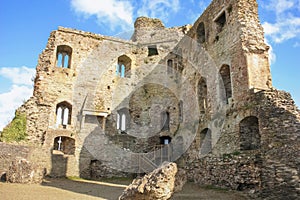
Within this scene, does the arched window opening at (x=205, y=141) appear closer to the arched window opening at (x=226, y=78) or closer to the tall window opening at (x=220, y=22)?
the arched window opening at (x=226, y=78)

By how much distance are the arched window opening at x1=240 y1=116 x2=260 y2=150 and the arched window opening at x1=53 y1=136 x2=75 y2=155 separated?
9866 millimetres

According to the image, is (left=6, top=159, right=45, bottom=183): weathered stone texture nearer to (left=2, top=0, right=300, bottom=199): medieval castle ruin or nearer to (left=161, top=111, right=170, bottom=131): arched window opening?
(left=2, top=0, right=300, bottom=199): medieval castle ruin

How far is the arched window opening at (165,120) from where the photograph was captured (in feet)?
58.4

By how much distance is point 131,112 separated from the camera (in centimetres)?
1827

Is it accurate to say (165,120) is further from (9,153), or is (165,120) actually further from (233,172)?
(9,153)

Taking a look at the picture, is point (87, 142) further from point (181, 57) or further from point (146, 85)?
point (181, 57)

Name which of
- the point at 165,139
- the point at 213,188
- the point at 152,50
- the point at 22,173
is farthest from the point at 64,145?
the point at 213,188

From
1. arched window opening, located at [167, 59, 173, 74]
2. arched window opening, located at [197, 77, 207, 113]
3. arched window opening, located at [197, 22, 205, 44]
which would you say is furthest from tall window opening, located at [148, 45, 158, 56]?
arched window opening, located at [197, 77, 207, 113]

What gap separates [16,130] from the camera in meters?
14.6

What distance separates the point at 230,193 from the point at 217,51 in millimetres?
7222

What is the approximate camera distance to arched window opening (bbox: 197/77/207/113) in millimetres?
14547

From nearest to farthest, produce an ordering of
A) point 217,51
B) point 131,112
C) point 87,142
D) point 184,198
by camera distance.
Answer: point 184,198 < point 217,51 < point 87,142 < point 131,112

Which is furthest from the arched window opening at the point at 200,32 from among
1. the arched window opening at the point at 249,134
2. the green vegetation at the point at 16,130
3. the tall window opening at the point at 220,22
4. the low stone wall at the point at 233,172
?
Result: the green vegetation at the point at 16,130

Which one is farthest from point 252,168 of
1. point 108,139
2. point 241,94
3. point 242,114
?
point 108,139
